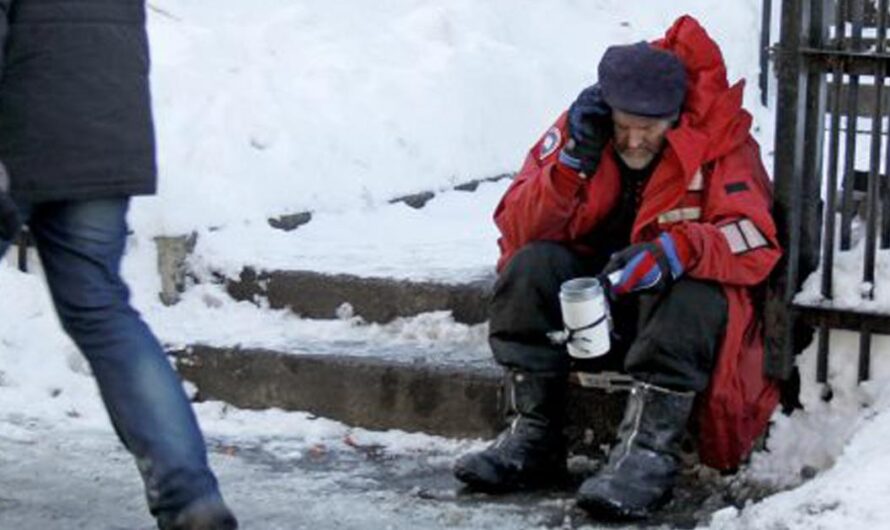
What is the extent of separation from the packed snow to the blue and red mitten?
0.50 metres

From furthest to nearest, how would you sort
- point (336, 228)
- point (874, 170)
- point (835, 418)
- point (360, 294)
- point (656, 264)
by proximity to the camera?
point (336, 228), point (360, 294), point (835, 418), point (874, 170), point (656, 264)

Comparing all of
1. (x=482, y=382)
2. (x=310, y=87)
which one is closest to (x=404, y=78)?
(x=310, y=87)

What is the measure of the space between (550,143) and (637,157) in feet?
0.96

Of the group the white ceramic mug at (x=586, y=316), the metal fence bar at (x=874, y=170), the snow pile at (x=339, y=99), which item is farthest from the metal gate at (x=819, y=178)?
the snow pile at (x=339, y=99)

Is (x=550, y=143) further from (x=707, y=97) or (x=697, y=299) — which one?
(x=697, y=299)

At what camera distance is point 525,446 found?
5445mm

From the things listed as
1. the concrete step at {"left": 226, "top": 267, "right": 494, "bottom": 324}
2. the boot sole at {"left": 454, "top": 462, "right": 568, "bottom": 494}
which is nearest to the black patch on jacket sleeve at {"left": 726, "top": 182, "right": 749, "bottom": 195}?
the boot sole at {"left": 454, "top": 462, "right": 568, "bottom": 494}

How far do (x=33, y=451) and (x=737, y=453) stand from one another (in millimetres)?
2152

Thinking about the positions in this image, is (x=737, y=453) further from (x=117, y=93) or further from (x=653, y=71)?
(x=117, y=93)

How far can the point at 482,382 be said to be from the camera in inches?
231

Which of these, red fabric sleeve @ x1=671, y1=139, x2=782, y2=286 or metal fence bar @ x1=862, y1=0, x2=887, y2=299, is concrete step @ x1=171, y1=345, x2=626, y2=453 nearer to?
red fabric sleeve @ x1=671, y1=139, x2=782, y2=286

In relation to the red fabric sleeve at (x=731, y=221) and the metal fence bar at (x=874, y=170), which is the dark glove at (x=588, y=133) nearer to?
the red fabric sleeve at (x=731, y=221)

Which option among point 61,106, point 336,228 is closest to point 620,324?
point 61,106

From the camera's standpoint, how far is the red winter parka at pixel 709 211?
17.2 feet
